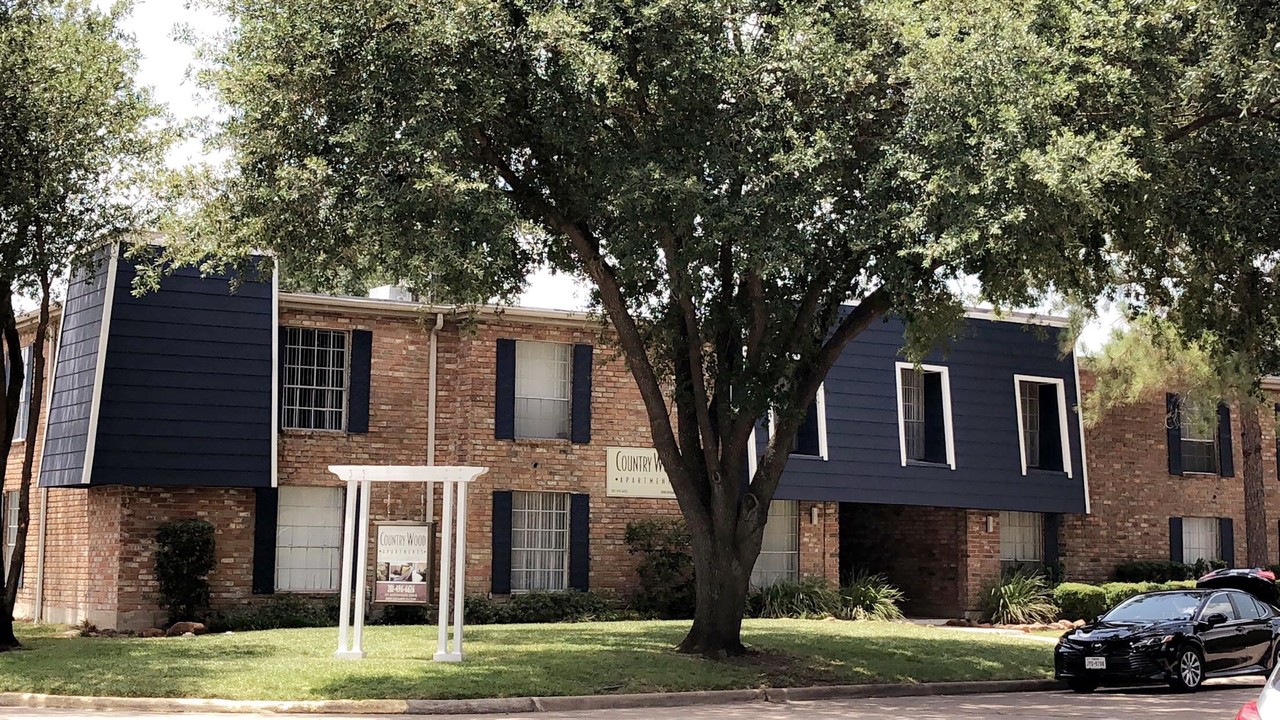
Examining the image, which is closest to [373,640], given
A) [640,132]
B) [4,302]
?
[4,302]

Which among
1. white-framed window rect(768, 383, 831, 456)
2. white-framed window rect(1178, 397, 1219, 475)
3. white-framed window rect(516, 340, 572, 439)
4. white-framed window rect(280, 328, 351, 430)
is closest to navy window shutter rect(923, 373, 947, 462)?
white-framed window rect(768, 383, 831, 456)

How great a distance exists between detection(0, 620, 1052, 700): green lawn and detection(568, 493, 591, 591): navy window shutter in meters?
3.32

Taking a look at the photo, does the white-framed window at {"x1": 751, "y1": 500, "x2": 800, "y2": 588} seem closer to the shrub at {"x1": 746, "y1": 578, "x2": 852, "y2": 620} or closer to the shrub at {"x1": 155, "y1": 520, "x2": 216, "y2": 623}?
the shrub at {"x1": 746, "y1": 578, "x2": 852, "y2": 620}

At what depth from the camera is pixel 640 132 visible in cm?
1673

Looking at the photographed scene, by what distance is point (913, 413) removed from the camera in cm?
3109

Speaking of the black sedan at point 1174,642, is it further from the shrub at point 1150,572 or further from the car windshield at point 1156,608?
the shrub at point 1150,572

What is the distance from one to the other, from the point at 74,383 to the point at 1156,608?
17.3 metres

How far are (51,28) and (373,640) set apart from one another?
9666 millimetres

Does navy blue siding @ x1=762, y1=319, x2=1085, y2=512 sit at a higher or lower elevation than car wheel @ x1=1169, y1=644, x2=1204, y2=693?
higher

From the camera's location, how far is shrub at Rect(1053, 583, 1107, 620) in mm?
28328

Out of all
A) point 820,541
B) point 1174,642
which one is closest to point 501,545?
point 820,541

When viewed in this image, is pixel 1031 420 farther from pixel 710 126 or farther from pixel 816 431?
pixel 710 126

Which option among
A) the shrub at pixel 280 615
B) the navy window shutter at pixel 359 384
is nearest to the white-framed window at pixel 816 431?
the navy window shutter at pixel 359 384

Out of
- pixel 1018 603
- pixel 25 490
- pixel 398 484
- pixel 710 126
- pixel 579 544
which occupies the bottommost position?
pixel 1018 603
